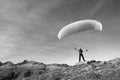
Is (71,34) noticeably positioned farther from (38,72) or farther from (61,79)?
(61,79)

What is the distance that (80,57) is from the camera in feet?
71.2

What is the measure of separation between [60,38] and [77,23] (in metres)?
4.87

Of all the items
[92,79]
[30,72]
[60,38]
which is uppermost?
[60,38]

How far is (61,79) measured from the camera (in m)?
14.6

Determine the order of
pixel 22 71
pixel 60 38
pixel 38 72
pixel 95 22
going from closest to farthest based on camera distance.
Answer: pixel 38 72 < pixel 22 71 < pixel 95 22 < pixel 60 38

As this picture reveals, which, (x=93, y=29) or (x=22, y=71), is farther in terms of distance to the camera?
(x=93, y=29)

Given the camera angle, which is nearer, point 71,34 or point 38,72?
point 38,72

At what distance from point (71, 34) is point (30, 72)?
376 inches

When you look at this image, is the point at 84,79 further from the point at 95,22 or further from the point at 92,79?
the point at 95,22

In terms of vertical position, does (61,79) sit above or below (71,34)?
below

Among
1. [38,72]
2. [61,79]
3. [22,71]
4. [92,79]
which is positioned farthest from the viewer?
[22,71]

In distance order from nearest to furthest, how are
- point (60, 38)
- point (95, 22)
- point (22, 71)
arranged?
point (22, 71) < point (95, 22) < point (60, 38)

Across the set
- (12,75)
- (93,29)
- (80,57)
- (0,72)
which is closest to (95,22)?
(93,29)

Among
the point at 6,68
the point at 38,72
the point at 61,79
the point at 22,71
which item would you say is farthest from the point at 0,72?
the point at 61,79
